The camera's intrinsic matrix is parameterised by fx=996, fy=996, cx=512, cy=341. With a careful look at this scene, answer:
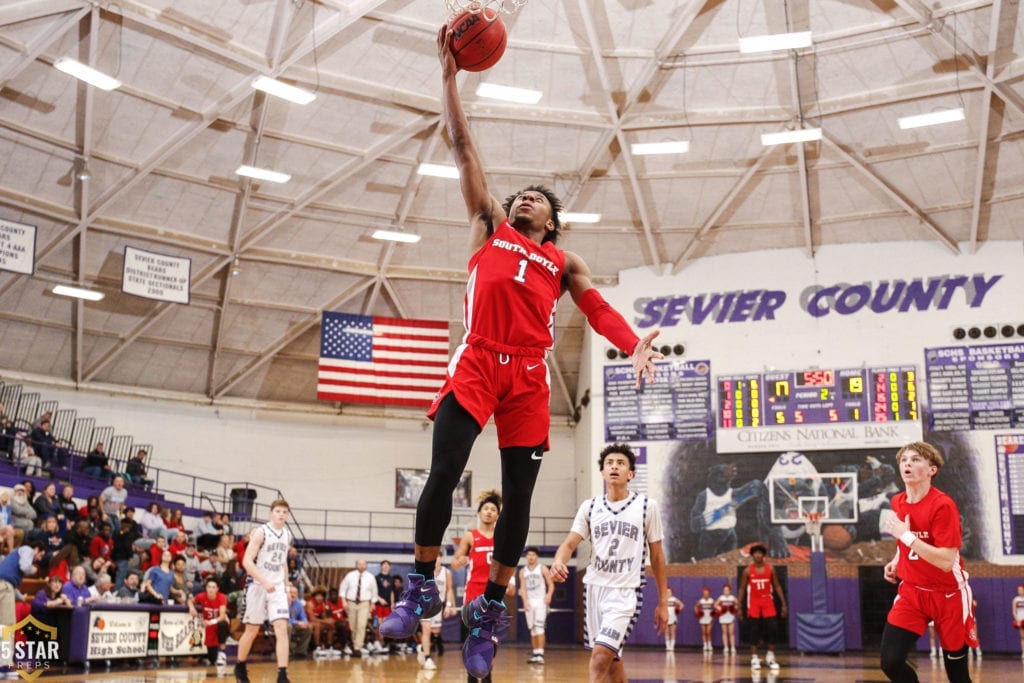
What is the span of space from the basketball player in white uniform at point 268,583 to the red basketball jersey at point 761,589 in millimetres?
8480

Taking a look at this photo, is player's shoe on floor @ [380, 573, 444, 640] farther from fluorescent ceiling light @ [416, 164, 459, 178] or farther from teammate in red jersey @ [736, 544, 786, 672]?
fluorescent ceiling light @ [416, 164, 459, 178]

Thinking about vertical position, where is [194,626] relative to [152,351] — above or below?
below

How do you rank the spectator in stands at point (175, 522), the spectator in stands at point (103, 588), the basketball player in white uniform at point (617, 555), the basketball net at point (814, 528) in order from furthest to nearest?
the basketball net at point (814, 528) → the spectator in stands at point (175, 522) → the spectator in stands at point (103, 588) → the basketball player in white uniform at point (617, 555)

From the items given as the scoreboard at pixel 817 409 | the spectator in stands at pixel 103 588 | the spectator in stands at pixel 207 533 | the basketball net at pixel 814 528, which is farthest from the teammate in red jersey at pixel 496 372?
the spectator in stands at pixel 207 533

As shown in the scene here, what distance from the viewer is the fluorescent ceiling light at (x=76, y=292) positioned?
22.5m

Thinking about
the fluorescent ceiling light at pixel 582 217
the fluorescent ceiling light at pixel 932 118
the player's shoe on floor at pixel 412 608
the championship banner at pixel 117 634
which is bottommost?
the championship banner at pixel 117 634

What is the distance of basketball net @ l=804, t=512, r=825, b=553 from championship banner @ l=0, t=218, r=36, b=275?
1638 cm

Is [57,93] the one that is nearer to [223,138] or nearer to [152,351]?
[223,138]

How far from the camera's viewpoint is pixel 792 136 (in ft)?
63.2

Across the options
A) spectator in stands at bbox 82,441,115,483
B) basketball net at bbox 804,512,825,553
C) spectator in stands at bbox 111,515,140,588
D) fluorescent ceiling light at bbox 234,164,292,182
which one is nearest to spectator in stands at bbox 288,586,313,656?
spectator in stands at bbox 111,515,140,588

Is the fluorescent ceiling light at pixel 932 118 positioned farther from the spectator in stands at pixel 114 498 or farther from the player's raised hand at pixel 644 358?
the spectator in stands at pixel 114 498

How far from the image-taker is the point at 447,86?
4844 millimetres

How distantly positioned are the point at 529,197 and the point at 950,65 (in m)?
16.2

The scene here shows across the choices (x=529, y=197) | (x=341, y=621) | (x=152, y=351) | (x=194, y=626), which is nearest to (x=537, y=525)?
(x=341, y=621)
